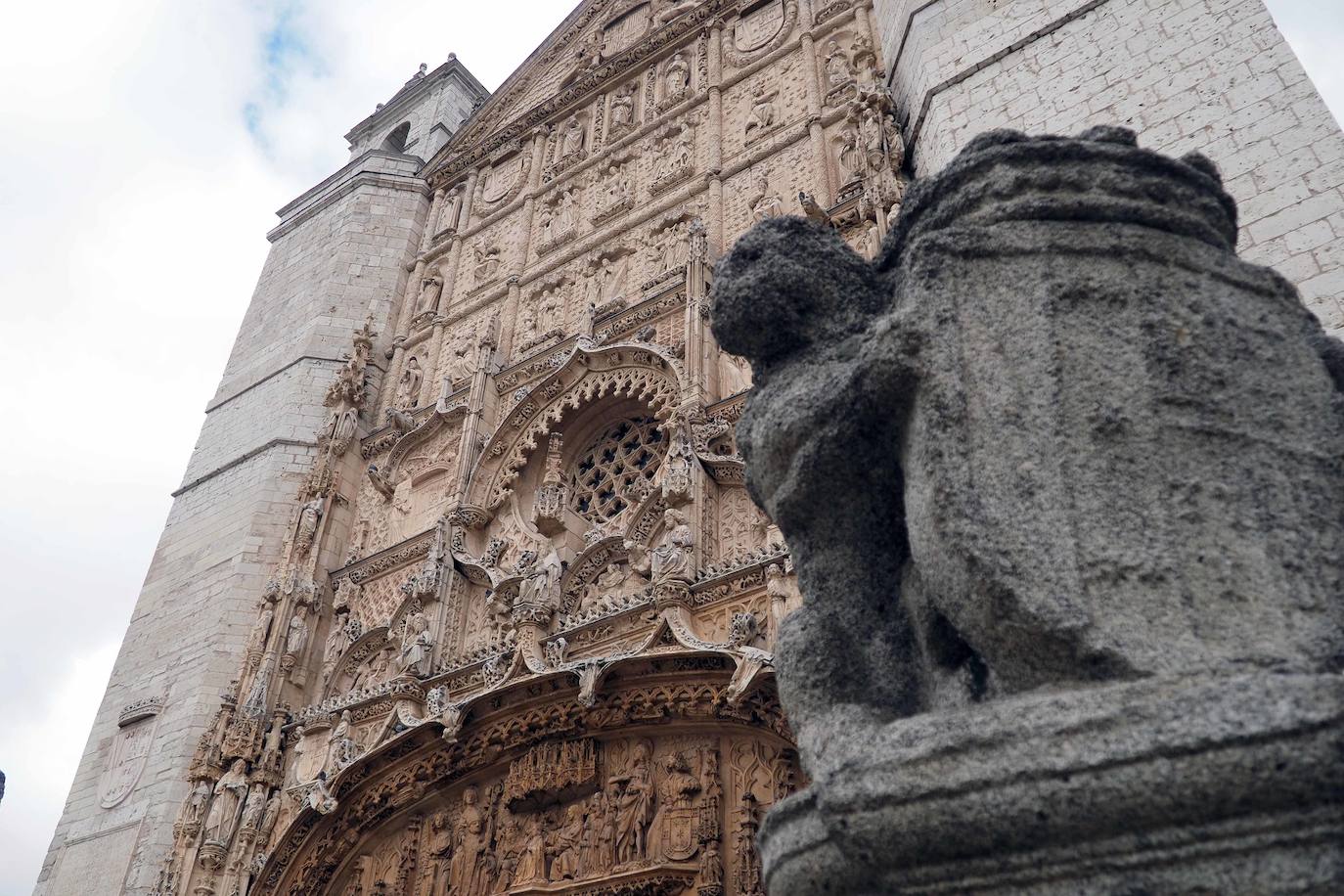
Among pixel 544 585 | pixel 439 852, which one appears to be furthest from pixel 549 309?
pixel 439 852

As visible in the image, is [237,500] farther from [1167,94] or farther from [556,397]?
[1167,94]

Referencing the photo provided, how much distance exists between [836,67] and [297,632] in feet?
23.5

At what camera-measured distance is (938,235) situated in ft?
6.40

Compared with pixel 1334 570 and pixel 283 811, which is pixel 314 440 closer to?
pixel 283 811

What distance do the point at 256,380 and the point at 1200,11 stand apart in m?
10.5

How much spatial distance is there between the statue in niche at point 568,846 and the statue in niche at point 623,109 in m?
7.79

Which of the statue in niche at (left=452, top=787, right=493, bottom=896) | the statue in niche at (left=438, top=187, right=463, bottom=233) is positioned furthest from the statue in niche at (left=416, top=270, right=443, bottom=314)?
the statue in niche at (left=452, top=787, right=493, bottom=896)

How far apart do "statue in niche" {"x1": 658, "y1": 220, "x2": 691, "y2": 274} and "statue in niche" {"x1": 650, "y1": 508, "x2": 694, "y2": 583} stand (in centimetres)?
302

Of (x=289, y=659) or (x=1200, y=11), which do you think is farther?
(x=289, y=659)

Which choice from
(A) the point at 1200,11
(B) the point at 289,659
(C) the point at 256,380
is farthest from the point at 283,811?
(A) the point at 1200,11

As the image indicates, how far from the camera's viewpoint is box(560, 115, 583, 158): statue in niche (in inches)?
466

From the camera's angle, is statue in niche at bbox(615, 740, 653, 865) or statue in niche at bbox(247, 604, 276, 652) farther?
statue in niche at bbox(247, 604, 276, 652)

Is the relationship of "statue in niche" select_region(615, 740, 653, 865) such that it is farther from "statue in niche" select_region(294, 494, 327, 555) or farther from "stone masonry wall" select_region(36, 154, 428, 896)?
"statue in niche" select_region(294, 494, 327, 555)

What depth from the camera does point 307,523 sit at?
970 centimetres
